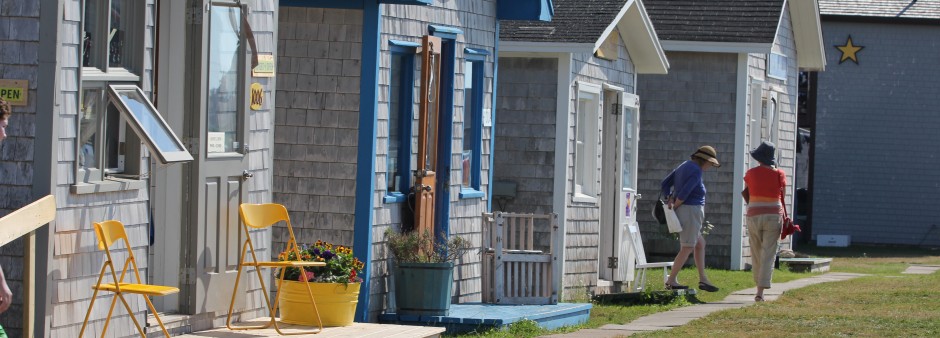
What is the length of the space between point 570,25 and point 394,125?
430cm

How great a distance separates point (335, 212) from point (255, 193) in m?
1.30

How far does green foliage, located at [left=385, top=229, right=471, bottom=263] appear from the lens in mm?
11500

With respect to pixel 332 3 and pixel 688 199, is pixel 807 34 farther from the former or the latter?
pixel 332 3

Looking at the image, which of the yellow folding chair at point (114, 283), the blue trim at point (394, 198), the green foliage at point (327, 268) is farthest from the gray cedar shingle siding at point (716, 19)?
the yellow folding chair at point (114, 283)

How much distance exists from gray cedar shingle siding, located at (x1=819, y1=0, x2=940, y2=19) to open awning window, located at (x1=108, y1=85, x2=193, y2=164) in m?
23.1

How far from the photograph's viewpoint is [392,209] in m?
11.7

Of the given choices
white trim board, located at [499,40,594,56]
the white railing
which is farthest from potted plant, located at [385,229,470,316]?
the white railing

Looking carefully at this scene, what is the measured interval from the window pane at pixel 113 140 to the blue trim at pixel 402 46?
10.9ft

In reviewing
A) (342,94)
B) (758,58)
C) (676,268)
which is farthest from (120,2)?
(758,58)

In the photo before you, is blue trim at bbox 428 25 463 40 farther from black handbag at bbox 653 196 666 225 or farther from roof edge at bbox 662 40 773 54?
roof edge at bbox 662 40 773 54

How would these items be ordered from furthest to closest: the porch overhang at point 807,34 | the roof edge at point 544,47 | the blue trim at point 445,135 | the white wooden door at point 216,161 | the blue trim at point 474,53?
1. the porch overhang at point 807,34
2. the roof edge at point 544,47
3. the blue trim at point 474,53
4. the blue trim at point 445,135
5. the white wooden door at point 216,161

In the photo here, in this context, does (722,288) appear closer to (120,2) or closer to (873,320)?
(873,320)

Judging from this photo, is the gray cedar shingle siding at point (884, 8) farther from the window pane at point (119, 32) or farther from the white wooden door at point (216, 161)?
the window pane at point (119, 32)

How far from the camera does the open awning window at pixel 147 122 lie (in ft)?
26.6
